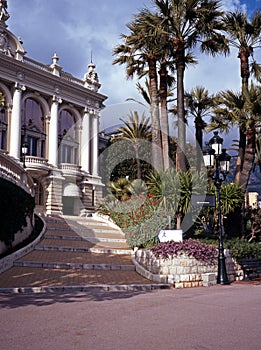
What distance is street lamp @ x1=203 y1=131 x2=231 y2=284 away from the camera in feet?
46.0

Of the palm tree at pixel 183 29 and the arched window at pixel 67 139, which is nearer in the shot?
the palm tree at pixel 183 29

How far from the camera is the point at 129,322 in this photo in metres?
7.20

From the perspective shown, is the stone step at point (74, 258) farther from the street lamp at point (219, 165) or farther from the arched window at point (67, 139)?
the arched window at point (67, 139)

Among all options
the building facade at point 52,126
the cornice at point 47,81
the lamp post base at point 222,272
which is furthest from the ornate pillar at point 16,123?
the lamp post base at point 222,272

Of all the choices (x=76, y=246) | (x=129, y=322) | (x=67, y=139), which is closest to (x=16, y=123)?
(x=67, y=139)

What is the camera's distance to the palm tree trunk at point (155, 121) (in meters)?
21.2

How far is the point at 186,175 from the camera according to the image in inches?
724

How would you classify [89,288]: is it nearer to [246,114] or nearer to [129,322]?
[129,322]

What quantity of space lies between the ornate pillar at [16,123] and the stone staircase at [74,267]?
18267 mm

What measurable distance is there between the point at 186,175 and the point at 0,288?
9.99m

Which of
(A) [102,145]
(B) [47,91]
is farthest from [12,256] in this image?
(A) [102,145]

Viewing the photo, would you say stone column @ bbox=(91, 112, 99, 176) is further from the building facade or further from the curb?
the curb

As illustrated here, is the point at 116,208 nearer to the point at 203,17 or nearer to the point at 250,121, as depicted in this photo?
the point at 250,121

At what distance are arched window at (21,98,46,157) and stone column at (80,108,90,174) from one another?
493 centimetres
